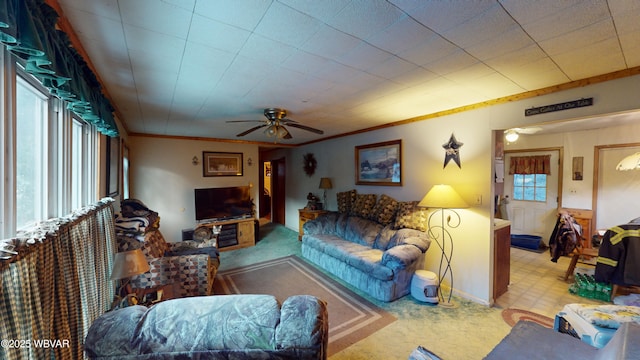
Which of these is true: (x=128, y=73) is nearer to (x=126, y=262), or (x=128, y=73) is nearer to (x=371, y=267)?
(x=126, y=262)

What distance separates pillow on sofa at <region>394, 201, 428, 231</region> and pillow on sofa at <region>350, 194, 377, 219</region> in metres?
0.61

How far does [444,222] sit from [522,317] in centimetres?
123

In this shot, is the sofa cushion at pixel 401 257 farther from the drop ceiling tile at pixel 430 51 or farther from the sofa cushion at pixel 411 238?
the drop ceiling tile at pixel 430 51

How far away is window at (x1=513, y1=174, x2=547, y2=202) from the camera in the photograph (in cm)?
510

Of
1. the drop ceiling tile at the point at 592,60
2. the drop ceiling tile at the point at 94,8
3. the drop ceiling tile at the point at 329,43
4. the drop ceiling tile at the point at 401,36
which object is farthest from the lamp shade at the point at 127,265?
the drop ceiling tile at the point at 592,60

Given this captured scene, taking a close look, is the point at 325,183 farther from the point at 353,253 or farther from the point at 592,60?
the point at 592,60

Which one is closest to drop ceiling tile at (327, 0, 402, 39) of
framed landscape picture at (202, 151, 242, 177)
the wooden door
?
framed landscape picture at (202, 151, 242, 177)

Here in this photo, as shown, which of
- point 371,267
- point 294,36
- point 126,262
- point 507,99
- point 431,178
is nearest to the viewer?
point 294,36

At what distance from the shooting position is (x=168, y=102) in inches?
107

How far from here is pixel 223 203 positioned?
5.22 m

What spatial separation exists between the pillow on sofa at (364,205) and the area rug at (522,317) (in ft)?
6.93

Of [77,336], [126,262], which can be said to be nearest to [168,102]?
[126,262]

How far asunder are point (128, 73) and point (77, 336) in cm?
186

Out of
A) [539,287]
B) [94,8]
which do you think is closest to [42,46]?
[94,8]
